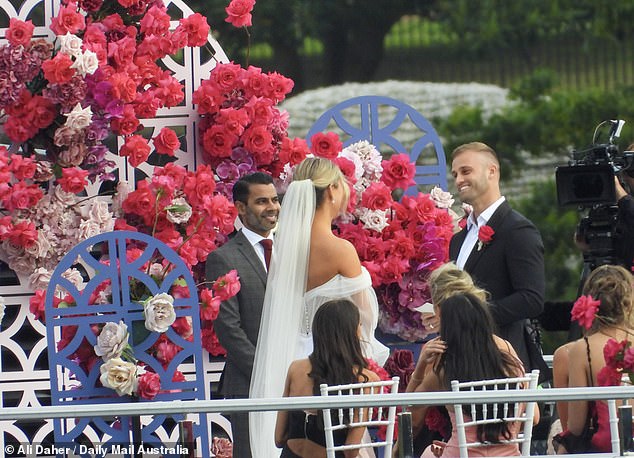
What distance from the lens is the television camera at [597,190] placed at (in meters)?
7.37

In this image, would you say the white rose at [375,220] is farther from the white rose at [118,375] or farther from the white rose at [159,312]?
the white rose at [118,375]

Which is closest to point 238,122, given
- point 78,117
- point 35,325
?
point 78,117

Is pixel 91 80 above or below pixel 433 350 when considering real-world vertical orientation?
above

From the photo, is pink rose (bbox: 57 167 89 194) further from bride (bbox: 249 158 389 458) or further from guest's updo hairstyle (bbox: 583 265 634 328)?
guest's updo hairstyle (bbox: 583 265 634 328)

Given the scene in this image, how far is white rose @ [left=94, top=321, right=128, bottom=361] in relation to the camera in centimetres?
597

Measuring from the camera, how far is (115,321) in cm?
605

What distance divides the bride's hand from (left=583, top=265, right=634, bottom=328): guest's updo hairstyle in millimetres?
634

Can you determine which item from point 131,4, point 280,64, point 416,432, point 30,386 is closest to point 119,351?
point 30,386

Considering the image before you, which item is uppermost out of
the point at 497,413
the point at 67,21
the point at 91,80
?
the point at 67,21

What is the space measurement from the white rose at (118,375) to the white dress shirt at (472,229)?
5.44 ft

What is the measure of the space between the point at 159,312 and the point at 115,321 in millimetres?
196

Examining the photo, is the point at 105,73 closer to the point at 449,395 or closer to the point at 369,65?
the point at 449,395

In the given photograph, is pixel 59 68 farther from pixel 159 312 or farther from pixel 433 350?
pixel 433 350

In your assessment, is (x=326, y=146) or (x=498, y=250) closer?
(x=498, y=250)
